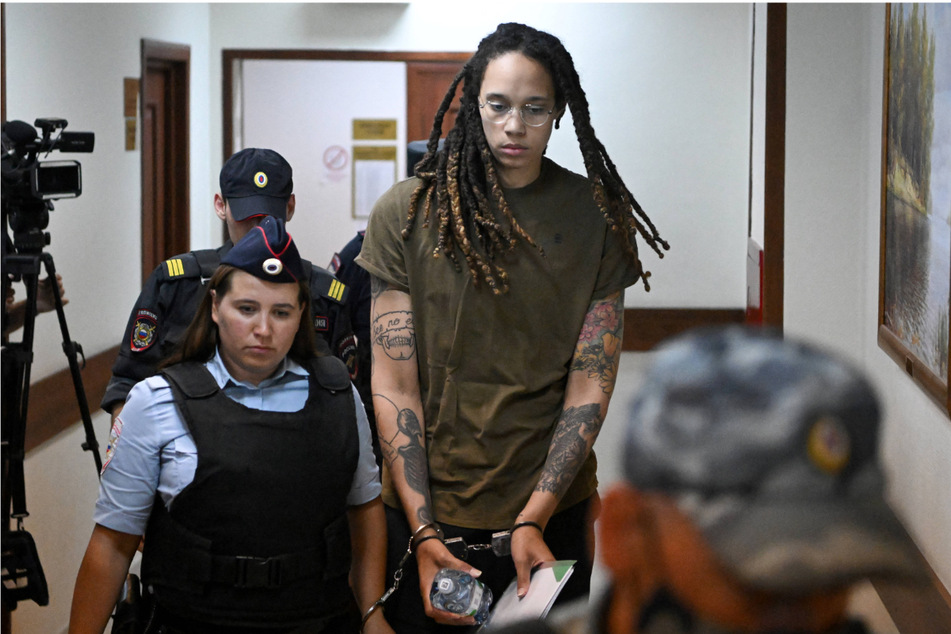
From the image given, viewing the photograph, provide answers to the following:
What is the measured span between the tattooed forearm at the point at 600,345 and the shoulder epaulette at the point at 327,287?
864mm

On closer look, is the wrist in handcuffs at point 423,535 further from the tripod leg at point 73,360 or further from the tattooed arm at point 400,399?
the tripod leg at point 73,360

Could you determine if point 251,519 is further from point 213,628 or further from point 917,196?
point 917,196

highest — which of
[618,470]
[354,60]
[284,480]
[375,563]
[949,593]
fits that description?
[354,60]

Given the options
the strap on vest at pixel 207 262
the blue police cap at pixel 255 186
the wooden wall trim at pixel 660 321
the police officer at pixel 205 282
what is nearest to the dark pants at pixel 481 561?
the police officer at pixel 205 282

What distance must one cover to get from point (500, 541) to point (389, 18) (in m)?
3.67

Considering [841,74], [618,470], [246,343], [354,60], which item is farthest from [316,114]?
[618,470]

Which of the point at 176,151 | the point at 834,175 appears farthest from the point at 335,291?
the point at 176,151

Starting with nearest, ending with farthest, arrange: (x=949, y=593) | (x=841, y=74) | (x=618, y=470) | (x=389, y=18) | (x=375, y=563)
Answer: (x=618, y=470)
(x=375, y=563)
(x=949, y=593)
(x=841, y=74)
(x=389, y=18)

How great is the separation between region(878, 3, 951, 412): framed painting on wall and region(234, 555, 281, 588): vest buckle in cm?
146

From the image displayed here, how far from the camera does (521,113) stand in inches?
72.6

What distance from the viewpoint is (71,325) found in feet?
11.5

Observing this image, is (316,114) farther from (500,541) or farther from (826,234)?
(500,541)

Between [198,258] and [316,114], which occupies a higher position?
[316,114]

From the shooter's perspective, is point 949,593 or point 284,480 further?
point 949,593
